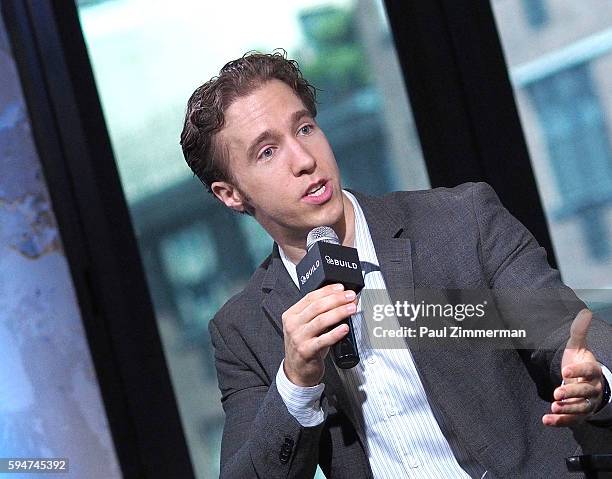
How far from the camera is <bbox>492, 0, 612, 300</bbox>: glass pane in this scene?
9.34 feet

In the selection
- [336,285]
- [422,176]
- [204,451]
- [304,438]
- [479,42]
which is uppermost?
[479,42]

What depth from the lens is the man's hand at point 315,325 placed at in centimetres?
153

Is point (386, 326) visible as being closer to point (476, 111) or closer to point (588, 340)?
point (588, 340)

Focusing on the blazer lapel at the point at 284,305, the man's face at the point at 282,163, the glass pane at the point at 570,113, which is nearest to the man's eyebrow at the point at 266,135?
the man's face at the point at 282,163

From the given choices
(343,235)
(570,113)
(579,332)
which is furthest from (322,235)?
(570,113)

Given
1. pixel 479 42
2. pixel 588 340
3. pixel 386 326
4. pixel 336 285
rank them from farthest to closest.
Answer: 1. pixel 479 42
2. pixel 386 326
3. pixel 588 340
4. pixel 336 285

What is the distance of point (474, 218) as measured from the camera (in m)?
1.90

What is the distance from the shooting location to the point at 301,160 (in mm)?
1854

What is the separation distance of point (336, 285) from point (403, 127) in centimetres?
168

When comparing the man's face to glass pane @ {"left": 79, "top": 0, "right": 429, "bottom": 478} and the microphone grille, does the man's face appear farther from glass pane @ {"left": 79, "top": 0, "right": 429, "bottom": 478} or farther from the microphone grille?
glass pane @ {"left": 79, "top": 0, "right": 429, "bottom": 478}

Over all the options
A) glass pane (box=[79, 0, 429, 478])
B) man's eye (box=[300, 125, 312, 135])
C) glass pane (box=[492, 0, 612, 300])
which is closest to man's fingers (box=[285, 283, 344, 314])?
man's eye (box=[300, 125, 312, 135])

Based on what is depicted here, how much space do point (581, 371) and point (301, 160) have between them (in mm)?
653

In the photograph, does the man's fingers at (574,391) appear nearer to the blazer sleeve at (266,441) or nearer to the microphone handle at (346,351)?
the microphone handle at (346,351)

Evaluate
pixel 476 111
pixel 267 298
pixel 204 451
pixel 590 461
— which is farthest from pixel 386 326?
pixel 204 451
